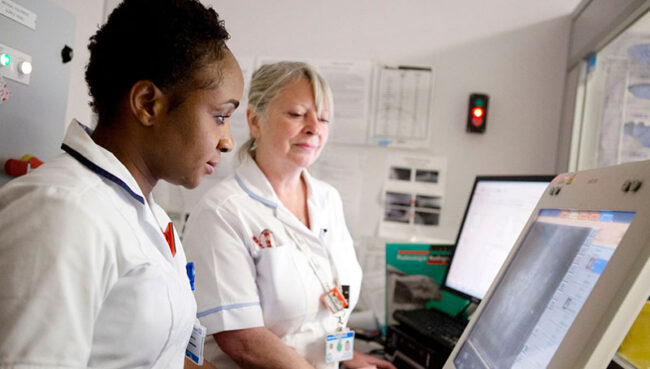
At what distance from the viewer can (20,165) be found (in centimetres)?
101

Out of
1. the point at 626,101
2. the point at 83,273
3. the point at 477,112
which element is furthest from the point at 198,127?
the point at 477,112

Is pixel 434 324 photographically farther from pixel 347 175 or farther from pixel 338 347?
pixel 347 175

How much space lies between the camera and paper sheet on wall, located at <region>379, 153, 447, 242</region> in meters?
1.95

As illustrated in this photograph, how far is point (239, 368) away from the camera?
49.1 inches

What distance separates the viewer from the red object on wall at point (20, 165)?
3.29 ft

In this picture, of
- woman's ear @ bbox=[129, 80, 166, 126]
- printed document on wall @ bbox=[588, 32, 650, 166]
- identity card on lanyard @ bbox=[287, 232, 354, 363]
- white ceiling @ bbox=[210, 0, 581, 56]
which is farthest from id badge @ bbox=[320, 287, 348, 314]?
white ceiling @ bbox=[210, 0, 581, 56]

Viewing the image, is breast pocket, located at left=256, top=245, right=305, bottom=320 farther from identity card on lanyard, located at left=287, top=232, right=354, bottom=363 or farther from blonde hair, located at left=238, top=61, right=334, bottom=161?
blonde hair, located at left=238, top=61, right=334, bottom=161

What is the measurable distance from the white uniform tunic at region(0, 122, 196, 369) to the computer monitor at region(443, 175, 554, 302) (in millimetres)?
938

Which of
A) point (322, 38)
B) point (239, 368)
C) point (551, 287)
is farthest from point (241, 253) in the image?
point (322, 38)

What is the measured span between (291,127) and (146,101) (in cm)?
74

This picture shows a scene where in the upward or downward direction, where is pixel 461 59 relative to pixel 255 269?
upward

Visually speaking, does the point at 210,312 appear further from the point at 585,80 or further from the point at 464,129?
the point at 585,80

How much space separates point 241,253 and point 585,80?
141 cm

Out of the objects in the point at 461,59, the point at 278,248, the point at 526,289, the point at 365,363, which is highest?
the point at 461,59
